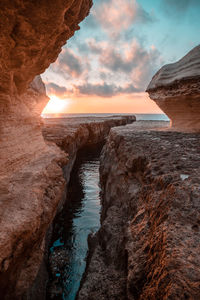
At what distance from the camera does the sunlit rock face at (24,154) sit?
2.10 meters

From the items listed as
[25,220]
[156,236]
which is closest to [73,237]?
[25,220]

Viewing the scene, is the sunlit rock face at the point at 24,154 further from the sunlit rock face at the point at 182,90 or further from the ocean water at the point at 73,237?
the sunlit rock face at the point at 182,90

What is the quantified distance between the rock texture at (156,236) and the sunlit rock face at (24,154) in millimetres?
1461

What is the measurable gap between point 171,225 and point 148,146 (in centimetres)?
258

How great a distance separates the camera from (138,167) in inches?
146

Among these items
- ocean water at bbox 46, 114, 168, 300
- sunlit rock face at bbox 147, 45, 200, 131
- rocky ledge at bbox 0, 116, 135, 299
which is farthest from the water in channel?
sunlit rock face at bbox 147, 45, 200, 131

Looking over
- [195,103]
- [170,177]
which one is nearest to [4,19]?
[170,177]

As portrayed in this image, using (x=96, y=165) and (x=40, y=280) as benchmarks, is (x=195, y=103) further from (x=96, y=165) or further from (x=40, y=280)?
(x=96, y=165)

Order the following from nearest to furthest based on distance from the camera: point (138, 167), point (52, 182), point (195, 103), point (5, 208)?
point (5, 208) < point (52, 182) < point (138, 167) < point (195, 103)

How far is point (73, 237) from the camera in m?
5.96

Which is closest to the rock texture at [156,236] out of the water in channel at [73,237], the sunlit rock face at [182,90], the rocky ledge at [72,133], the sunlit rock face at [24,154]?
the water in channel at [73,237]

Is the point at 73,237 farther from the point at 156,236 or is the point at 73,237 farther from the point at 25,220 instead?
the point at 156,236

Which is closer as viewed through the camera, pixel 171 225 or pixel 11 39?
pixel 171 225

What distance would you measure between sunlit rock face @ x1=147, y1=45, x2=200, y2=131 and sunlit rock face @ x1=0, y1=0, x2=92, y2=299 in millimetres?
3695
